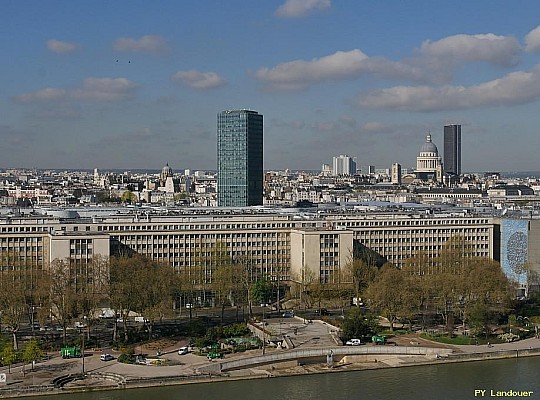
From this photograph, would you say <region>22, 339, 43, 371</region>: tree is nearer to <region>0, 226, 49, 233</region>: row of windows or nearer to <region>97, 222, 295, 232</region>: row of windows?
<region>0, 226, 49, 233</region>: row of windows

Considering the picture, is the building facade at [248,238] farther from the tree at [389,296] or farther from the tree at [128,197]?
the tree at [128,197]

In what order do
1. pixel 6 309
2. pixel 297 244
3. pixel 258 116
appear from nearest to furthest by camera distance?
1. pixel 6 309
2. pixel 297 244
3. pixel 258 116

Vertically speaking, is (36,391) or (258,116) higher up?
(258,116)

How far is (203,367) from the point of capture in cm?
3009

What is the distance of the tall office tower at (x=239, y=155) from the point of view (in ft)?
262

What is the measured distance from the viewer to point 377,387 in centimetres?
2886

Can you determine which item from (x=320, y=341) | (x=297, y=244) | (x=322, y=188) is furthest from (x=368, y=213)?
(x=322, y=188)

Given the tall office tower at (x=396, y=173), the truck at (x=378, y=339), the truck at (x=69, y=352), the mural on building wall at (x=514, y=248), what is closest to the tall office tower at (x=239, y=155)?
the mural on building wall at (x=514, y=248)

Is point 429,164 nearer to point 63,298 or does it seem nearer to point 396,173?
point 396,173

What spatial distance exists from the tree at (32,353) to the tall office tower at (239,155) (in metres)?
50.1

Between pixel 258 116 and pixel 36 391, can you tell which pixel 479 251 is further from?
pixel 258 116

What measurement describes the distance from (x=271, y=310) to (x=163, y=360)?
36.9 ft

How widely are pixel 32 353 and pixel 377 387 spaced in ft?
36.8

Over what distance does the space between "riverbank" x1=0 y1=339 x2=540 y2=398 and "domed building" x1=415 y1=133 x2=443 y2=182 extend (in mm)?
119514
